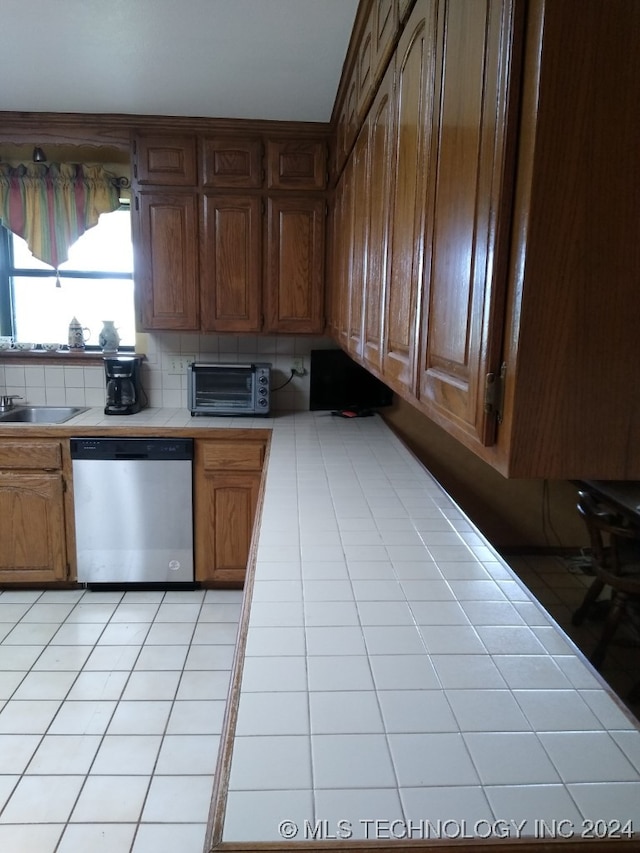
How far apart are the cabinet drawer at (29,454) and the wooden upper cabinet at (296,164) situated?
5.70ft

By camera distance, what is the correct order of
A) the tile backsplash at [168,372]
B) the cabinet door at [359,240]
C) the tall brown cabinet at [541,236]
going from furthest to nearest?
the tile backsplash at [168,372]
the cabinet door at [359,240]
the tall brown cabinet at [541,236]

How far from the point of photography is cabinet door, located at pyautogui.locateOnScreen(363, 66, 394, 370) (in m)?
1.53

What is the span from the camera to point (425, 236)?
1103mm

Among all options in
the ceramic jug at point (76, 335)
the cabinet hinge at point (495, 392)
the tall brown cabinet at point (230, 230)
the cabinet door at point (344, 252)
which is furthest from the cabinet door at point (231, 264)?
the cabinet hinge at point (495, 392)

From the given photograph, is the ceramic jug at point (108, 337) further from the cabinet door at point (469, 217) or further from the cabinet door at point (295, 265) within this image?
the cabinet door at point (469, 217)

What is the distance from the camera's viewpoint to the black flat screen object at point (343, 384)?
10.9 feet

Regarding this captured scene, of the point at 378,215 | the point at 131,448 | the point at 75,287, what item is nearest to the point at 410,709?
the point at 378,215

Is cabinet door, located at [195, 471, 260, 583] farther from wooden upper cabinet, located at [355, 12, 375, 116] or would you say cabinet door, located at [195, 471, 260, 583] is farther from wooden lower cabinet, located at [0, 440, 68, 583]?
wooden upper cabinet, located at [355, 12, 375, 116]

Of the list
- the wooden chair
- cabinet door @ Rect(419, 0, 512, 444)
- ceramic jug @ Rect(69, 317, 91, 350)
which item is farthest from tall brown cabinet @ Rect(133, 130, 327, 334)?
cabinet door @ Rect(419, 0, 512, 444)

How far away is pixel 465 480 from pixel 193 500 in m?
1.60

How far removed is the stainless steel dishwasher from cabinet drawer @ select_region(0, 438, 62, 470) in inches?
4.2

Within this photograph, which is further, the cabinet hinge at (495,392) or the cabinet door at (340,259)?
the cabinet door at (340,259)

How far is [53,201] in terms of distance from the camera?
3367mm

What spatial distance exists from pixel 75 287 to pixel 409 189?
2871mm
